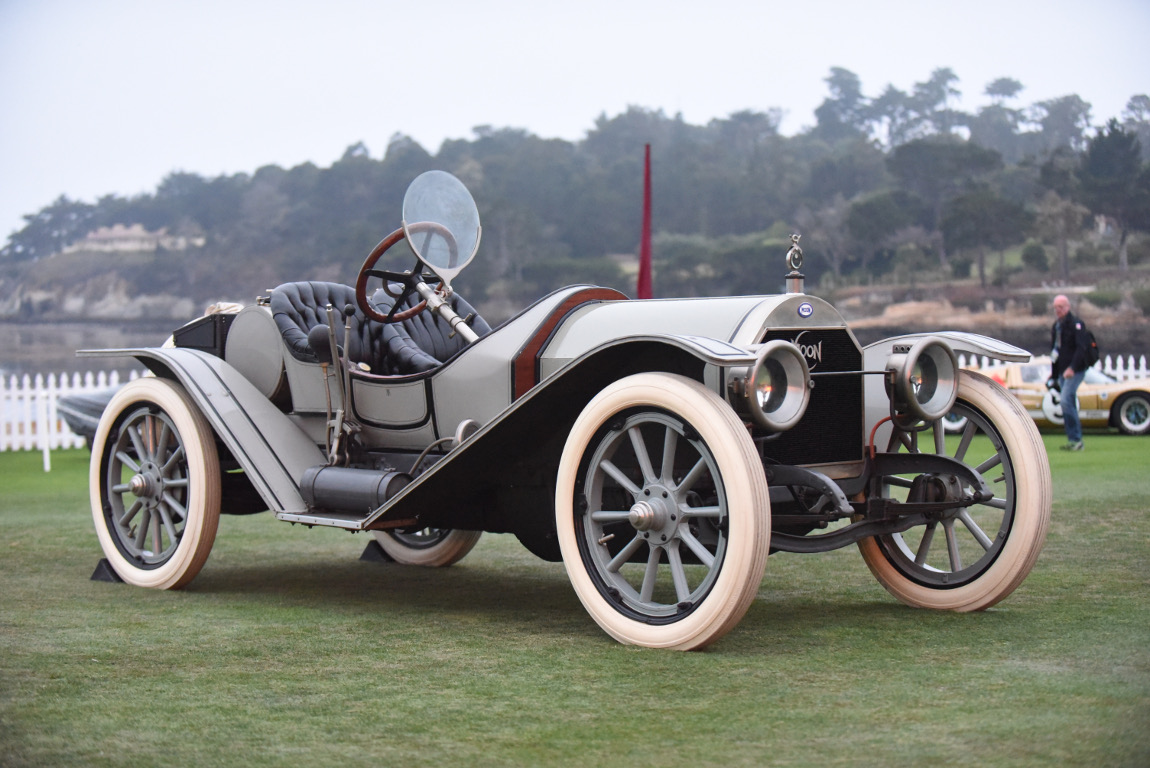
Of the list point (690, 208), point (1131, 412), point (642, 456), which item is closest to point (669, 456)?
point (642, 456)

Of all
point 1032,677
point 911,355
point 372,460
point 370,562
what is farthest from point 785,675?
point 370,562

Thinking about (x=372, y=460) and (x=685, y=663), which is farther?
(x=372, y=460)

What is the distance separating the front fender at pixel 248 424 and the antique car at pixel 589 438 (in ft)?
0.03

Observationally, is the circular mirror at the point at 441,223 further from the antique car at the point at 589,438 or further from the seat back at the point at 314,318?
the seat back at the point at 314,318

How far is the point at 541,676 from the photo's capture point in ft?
10.5

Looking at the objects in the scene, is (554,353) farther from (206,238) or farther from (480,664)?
(206,238)

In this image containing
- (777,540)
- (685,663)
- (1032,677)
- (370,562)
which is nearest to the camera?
(1032,677)

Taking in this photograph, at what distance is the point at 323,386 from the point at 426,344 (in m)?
0.59

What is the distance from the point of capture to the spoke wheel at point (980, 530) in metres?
3.93

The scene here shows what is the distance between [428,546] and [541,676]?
2516mm

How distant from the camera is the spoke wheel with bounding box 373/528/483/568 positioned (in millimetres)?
5531

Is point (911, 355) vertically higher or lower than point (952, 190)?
lower

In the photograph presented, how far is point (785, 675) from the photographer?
316 cm

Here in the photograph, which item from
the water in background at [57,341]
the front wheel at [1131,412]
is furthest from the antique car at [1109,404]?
the water in background at [57,341]
